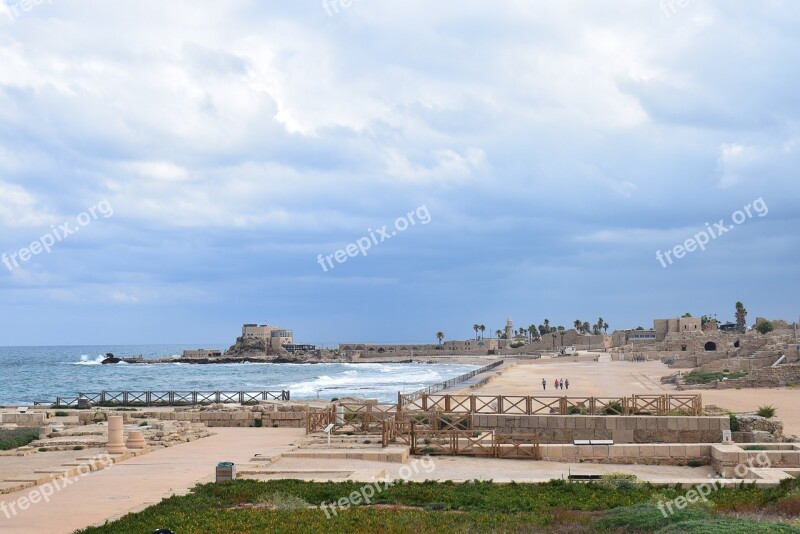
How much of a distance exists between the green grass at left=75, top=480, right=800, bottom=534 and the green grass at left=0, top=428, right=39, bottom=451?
35.3ft

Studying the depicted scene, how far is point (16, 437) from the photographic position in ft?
75.9

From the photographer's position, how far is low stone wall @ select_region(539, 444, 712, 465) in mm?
19641

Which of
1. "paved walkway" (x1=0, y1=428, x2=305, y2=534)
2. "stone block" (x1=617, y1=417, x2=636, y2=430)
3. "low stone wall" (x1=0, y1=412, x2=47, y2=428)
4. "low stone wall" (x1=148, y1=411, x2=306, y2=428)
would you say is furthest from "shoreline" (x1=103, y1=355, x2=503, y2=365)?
"paved walkway" (x1=0, y1=428, x2=305, y2=534)

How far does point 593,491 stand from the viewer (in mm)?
14375

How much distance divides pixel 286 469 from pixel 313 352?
15028 cm

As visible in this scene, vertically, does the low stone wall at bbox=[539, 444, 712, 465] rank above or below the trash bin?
below

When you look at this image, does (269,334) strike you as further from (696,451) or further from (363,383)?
(696,451)

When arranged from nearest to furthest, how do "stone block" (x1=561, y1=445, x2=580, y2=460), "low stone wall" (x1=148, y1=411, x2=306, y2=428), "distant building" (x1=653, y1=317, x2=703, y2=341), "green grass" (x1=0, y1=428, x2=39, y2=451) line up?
1. "stone block" (x1=561, y1=445, x2=580, y2=460)
2. "green grass" (x1=0, y1=428, x2=39, y2=451)
3. "low stone wall" (x1=148, y1=411, x2=306, y2=428)
4. "distant building" (x1=653, y1=317, x2=703, y2=341)

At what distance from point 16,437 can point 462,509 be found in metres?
16.0

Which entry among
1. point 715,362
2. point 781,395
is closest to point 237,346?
point 715,362

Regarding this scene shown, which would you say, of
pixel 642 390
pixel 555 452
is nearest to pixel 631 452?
pixel 555 452

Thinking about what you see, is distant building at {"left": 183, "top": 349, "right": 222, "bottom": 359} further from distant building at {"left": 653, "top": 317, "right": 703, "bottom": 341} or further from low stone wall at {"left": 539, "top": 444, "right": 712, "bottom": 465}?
low stone wall at {"left": 539, "top": 444, "right": 712, "bottom": 465}

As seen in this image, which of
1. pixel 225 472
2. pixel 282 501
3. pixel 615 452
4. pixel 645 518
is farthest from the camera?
pixel 615 452

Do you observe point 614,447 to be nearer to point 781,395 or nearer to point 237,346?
point 781,395
